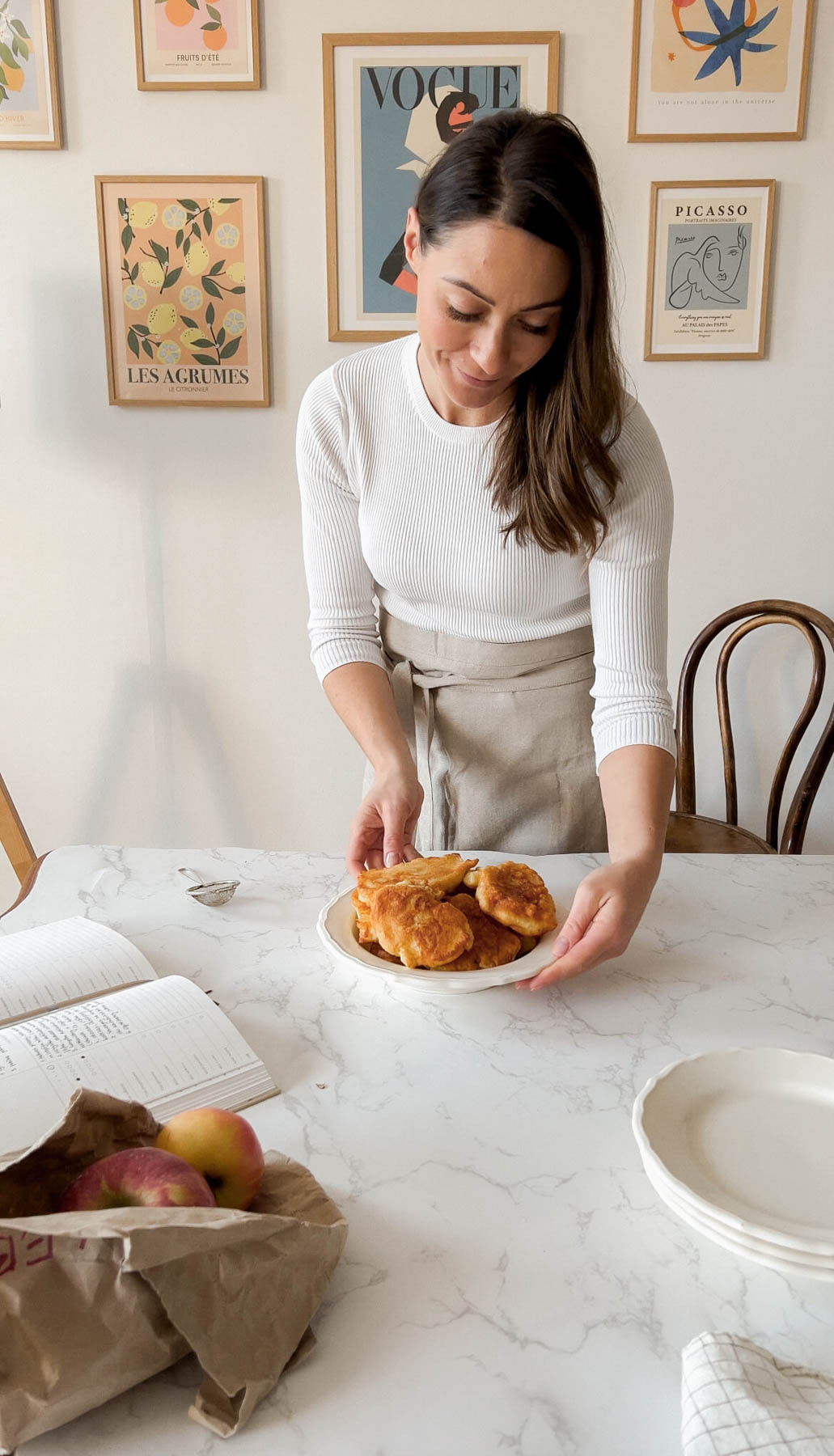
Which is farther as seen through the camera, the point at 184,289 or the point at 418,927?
the point at 184,289

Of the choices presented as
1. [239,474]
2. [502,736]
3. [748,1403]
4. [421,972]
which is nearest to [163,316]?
[239,474]

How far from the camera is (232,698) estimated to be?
266 centimetres

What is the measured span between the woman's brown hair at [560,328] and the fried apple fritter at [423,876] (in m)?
0.45

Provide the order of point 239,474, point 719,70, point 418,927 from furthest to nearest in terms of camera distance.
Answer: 1. point 239,474
2. point 719,70
3. point 418,927

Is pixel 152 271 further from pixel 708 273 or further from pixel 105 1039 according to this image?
pixel 105 1039

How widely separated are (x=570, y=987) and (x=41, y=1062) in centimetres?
51

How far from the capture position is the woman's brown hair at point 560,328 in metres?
1.14

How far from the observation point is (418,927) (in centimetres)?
105

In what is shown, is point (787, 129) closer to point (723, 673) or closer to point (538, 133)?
point (723, 673)

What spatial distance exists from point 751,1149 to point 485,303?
87 cm

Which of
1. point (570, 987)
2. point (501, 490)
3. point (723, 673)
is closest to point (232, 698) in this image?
point (723, 673)

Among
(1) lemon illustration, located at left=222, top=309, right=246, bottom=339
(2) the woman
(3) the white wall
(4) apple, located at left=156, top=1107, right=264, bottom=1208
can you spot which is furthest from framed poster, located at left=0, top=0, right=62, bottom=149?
(4) apple, located at left=156, top=1107, right=264, bottom=1208

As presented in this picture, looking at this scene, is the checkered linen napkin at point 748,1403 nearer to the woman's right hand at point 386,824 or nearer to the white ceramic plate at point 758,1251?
the white ceramic plate at point 758,1251

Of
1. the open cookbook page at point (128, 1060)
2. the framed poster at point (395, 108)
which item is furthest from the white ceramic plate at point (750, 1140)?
the framed poster at point (395, 108)
